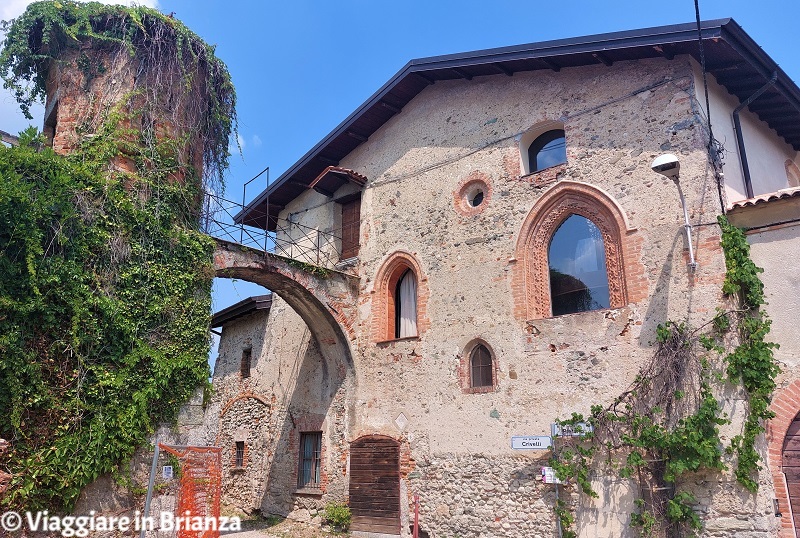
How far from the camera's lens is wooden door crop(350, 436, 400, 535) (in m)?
11.0

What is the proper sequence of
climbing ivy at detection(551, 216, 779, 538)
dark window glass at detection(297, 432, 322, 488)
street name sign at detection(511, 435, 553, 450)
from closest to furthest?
climbing ivy at detection(551, 216, 779, 538)
street name sign at detection(511, 435, 553, 450)
dark window glass at detection(297, 432, 322, 488)

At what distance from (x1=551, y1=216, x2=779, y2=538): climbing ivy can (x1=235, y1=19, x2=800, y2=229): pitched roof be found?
2811mm

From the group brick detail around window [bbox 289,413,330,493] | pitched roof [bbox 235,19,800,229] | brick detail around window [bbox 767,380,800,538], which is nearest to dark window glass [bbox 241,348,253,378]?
brick detail around window [bbox 289,413,330,493]

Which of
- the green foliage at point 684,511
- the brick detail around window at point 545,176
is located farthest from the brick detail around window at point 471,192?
the green foliage at point 684,511

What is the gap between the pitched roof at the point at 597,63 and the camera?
29.8 ft

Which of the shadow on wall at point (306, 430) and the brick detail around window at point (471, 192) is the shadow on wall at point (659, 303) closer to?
the brick detail around window at point (471, 192)

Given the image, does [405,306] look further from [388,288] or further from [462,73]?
[462,73]

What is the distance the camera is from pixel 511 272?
34.3ft

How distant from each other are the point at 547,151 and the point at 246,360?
9.44 meters

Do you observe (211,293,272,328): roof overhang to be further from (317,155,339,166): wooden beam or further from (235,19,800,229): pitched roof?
(317,155,339,166): wooden beam

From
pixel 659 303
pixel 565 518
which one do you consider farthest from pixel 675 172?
pixel 565 518

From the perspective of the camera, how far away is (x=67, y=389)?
8.03 meters

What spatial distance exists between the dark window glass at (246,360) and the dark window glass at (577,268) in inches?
341

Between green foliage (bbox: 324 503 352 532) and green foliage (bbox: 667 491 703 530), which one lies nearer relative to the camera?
green foliage (bbox: 667 491 703 530)
